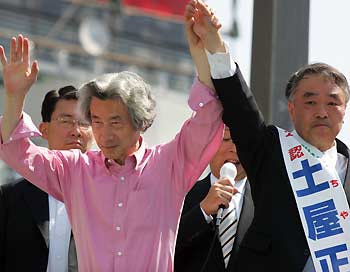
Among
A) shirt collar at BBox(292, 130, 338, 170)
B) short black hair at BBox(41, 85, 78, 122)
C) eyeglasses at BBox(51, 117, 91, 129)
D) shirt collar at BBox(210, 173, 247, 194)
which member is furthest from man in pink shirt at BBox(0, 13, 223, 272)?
short black hair at BBox(41, 85, 78, 122)

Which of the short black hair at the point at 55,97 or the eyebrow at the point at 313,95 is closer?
the eyebrow at the point at 313,95

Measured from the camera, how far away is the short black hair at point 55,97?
584 centimetres

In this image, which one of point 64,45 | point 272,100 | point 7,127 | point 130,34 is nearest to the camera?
point 7,127

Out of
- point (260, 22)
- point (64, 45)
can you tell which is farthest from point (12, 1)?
point (260, 22)

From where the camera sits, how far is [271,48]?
239 inches

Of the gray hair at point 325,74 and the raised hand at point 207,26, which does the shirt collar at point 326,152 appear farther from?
the raised hand at point 207,26

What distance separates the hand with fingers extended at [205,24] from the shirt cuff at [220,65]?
2 centimetres

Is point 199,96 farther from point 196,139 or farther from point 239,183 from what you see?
point 239,183

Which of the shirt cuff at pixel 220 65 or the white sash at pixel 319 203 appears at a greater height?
the shirt cuff at pixel 220 65

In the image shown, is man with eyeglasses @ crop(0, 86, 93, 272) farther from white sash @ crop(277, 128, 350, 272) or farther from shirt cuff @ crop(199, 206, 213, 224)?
white sash @ crop(277, 128, 350, 272)

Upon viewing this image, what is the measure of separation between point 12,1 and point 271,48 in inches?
820

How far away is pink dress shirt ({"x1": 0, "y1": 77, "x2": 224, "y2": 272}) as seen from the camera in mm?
4566

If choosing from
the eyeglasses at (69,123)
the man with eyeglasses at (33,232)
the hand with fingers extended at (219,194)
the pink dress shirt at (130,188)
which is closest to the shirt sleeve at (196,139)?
the pink dress shirt at (130,188)

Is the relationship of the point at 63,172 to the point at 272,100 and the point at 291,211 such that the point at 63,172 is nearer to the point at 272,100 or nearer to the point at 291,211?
the point at 291,211
